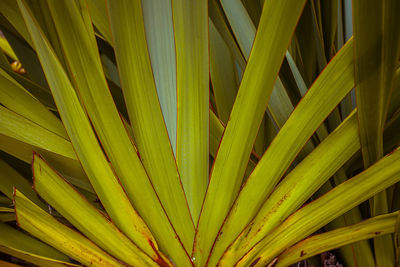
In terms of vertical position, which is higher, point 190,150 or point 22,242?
point 190,150

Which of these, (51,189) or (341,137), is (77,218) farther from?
(341,137)

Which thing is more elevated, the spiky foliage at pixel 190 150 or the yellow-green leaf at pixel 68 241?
the spiky foliage at pixel 190 150

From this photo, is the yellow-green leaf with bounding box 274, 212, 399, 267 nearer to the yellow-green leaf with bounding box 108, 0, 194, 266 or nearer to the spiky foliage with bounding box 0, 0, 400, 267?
the spiky foliage with bounding box 0, 0, 400, 267

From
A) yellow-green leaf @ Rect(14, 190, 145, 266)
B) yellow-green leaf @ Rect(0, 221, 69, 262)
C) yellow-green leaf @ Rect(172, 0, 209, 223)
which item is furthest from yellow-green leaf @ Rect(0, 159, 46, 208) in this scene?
yellow-green leaf @ Rect(172, 0, 209, 223)

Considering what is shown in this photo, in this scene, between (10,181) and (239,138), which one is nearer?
(239,138)

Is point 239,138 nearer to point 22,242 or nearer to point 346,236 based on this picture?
point 346,236

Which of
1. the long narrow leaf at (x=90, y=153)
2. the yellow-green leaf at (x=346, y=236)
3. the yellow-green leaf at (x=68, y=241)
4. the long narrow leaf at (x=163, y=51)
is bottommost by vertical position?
the yellow-green leaf at (x=68, y=241)

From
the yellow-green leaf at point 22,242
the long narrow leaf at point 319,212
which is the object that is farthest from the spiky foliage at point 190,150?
the yellow-green leaf at point 22,242

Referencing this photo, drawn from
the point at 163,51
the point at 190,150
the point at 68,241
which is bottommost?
the point at 68,241

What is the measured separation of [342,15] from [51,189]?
48 cm

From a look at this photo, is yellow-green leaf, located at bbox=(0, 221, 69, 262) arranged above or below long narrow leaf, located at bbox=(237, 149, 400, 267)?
below

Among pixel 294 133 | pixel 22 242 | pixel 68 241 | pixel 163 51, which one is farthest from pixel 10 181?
pixel 294 133

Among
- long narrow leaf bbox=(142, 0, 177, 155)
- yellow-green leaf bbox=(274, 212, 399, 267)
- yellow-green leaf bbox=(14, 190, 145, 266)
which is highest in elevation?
long narrow leaf bbox=(142, 0, 177, 155)

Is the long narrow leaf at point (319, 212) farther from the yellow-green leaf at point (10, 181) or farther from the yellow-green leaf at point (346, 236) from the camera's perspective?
the yellow-green leaf at point (10, 181)
